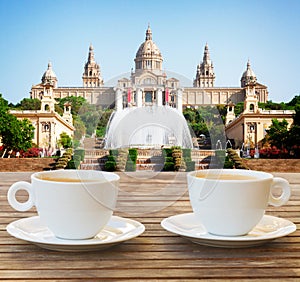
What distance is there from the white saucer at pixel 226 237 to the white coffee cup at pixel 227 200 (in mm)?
17

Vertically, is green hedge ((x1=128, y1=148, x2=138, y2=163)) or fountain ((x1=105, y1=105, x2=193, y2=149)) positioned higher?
fountain ((x1=105, y1=105, x2=193, y2=149))

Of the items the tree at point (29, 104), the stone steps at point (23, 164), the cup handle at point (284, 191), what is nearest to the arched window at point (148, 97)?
the cup handle at point (284, 191)

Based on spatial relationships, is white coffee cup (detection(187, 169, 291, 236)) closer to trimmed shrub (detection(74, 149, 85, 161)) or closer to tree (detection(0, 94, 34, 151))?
trimmed shrub (detection(74, 149, 85, 161))

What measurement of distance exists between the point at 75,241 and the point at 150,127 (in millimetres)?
231

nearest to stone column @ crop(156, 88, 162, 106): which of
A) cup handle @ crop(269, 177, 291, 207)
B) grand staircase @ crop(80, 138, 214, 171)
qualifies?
→ grand staircase @ crop(80, 138, 214, 171)

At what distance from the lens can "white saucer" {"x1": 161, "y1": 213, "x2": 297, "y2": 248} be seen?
62 centimetres

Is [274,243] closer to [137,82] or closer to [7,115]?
[137,82]

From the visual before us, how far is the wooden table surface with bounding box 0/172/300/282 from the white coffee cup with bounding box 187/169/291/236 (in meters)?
0.03

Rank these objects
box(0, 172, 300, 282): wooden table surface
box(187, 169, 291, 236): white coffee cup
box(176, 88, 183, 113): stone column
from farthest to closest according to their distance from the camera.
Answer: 1. box(176, 88, 183, 113): stone column
2. box(187, 169, 291, 236): white coffee cup
3. box(0, 172, 300, 282): wooden table surface

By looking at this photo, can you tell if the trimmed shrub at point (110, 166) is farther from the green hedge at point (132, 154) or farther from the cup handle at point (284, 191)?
the cup handle at point (284, 191)

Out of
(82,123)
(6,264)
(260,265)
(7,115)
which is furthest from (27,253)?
(7,115)

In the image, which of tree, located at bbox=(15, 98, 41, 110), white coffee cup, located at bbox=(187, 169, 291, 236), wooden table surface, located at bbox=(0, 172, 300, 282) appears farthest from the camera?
tree, located at bbox=(15, 98, 41, 110)

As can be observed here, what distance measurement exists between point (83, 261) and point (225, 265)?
18cm

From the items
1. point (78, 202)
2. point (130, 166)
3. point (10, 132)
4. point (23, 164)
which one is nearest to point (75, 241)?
point (78, 202)
